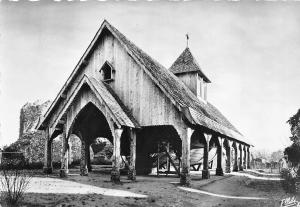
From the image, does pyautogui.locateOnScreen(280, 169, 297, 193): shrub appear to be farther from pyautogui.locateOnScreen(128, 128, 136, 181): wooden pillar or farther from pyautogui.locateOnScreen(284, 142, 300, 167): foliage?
pyautogui.locateOnScreen(128, 128, 136, 181): wooden pillar

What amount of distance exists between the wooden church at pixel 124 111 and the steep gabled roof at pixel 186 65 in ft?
27.8

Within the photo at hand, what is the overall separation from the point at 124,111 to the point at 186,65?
46.0ft

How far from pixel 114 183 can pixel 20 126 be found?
27075mm

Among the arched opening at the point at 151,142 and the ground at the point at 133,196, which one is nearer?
the ground at the point at 133,196

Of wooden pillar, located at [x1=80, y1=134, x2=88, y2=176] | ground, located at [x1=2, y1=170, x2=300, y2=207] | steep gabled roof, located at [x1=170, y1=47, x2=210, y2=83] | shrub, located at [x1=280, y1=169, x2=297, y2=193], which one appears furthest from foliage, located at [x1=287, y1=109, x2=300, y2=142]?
steep gabled roof, located at [x1=170, y1=47, x2=210, y2=83]

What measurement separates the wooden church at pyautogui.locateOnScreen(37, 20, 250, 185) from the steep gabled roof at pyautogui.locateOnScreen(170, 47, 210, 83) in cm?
848

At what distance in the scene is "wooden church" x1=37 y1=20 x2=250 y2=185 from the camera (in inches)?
643

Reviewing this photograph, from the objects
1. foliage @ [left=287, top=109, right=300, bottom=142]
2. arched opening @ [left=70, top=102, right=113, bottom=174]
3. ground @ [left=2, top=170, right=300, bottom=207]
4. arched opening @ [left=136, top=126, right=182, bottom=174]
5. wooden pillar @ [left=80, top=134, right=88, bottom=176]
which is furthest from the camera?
arched opening @ [left=136, top=126, right=182, bottom=174]

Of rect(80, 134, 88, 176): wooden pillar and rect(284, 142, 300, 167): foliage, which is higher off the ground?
rect(284, 142, 300, 167): foliage

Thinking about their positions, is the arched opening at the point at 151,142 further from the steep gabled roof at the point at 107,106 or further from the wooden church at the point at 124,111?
the steep gabled roof at the point at 107,106

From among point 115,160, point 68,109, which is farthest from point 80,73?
point 115,160

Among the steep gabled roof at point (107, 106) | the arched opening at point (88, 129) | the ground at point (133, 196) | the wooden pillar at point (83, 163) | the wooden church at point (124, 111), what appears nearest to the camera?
the ground at point (133, 196)

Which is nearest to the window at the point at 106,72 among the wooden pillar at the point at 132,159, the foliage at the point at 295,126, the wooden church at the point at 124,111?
the wooden church at the point at 124,111

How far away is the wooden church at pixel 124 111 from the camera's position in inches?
643
